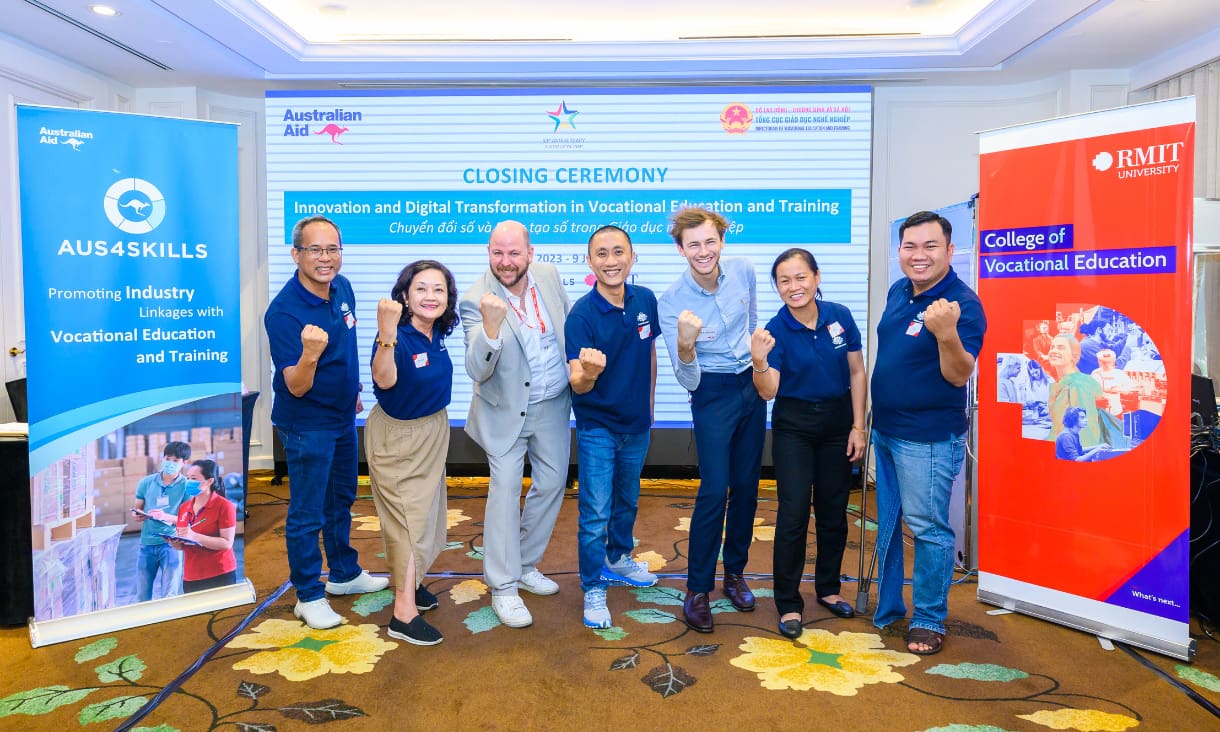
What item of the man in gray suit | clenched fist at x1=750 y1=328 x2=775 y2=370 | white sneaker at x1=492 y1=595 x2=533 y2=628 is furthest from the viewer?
white sneaker at x1=492 y1=595 x2=533 y2=628

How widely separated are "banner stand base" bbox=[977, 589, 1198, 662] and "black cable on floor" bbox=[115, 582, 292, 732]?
288 centimetres

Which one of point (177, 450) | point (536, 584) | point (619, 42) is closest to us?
point (177, 450)

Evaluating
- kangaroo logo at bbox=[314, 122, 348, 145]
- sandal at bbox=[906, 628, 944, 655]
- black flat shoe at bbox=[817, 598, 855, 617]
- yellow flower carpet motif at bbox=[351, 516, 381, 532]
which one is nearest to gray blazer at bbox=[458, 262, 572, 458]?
black flat shoe at bbox=[817, 598, 855, 617]

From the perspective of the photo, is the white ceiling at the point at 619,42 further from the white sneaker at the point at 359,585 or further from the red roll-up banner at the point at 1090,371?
the white sneaker at the point at 359,585

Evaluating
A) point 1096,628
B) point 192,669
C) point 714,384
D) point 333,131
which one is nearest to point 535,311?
point 714,384

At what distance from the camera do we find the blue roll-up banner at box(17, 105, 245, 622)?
2.71m

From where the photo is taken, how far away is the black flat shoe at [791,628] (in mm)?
2707

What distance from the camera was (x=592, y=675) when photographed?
8.04 ft

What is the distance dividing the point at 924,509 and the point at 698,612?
88 centimetres

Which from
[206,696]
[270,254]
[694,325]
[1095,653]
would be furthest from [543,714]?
[270,254]

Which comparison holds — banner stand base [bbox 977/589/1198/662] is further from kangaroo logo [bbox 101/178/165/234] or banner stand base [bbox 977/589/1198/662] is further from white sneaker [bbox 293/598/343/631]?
kangaroo logo [bbox 101/178/165/234]

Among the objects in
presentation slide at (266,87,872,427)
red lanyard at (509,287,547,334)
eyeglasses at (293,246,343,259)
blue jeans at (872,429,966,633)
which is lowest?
blue jeans at (872,429,966,633)

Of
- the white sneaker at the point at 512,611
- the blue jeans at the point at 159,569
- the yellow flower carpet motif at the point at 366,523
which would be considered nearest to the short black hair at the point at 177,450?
the blue jeans at the point at 159,569

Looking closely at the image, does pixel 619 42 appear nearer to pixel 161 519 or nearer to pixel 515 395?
pixel 515 395
